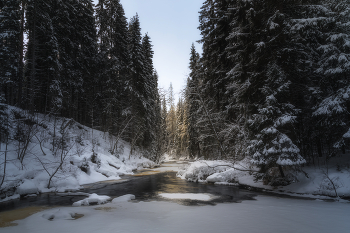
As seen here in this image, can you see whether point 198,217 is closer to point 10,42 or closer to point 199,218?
point 199,218

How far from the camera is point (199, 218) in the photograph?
21.7ft

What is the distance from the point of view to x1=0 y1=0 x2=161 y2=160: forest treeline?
65.0ft

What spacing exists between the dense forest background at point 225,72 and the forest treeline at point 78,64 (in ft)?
0.47

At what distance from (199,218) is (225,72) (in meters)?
12.7

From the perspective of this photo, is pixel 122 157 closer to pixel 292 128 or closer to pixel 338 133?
pixel 292 128

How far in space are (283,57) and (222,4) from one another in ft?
31.4

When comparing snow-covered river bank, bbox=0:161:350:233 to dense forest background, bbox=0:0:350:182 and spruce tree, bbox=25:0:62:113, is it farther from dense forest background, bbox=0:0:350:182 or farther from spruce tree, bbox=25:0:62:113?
spruce tree, bbox=25:0:62:113

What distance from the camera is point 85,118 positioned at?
105ft

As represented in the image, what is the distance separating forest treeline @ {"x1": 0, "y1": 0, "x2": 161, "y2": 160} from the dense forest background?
0.47 feet

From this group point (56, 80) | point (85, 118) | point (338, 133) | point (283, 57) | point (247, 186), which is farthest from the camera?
point (85, 118)

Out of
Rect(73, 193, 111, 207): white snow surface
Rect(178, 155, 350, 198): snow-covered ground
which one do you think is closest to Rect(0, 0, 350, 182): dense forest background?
Rect(178, 155, 350, 198): snow-covered ground

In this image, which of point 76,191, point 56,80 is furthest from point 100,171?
point 56,80

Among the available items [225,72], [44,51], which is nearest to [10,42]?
[44,51]

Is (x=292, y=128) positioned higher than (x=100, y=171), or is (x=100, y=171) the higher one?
(x=292, y=128)
